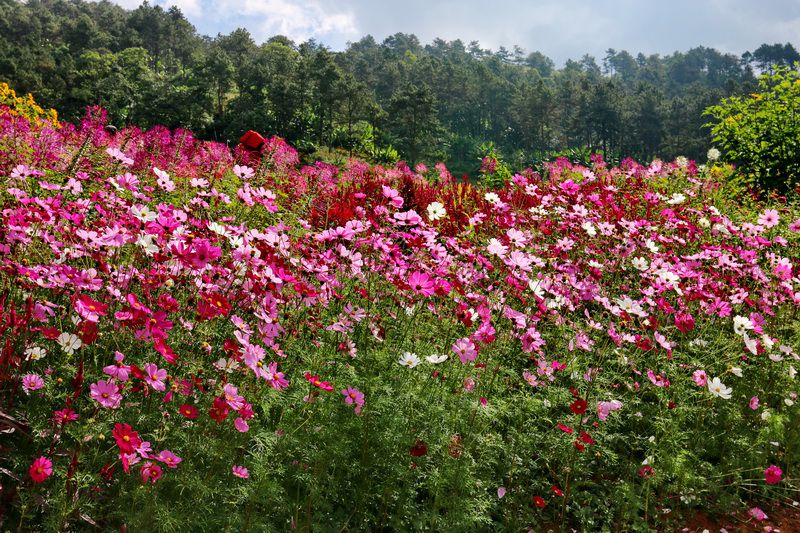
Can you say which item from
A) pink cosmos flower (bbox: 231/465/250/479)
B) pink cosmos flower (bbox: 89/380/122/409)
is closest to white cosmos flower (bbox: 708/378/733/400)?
pink cosmos flower (bbox: 231/465/250/479)

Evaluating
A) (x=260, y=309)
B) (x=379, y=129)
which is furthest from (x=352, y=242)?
(x=379, y=129)

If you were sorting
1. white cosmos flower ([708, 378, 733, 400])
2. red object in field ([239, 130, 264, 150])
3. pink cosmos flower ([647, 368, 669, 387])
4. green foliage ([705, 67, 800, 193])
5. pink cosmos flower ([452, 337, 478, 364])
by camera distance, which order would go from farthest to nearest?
green foliage ([705, 67, 800, 193])
red object in field ([239, 130, 264, 150])
pink cosmos flower ([647, 368, 669, 387])
white cosmos flower ([708, 378, 733, 400])
pink cosmos flower ([452, 337, 478, 364])

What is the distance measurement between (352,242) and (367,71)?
229 feet

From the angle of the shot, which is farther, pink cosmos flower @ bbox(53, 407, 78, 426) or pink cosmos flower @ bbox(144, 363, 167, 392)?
pink cosmos flower @ bbox(144, 363, 167, 392)

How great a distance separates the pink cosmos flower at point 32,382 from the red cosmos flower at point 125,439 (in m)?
0.51

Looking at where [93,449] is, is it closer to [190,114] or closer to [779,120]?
[779,120]

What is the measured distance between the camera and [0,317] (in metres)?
1.70

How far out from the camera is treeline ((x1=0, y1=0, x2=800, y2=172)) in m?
31.8

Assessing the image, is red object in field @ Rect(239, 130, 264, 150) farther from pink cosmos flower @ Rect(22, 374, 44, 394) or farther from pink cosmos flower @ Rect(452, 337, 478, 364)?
pink cosmos flower @ Rect(22, 374, 44, 394)

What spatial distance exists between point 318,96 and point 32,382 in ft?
105

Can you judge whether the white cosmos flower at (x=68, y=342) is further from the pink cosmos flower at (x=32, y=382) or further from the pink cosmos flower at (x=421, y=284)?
the pink cosmos flower at (x=421, y=284)

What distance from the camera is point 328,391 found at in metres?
2.16

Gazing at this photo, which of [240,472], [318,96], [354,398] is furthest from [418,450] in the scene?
[318,96]

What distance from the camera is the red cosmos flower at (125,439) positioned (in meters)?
1.36
